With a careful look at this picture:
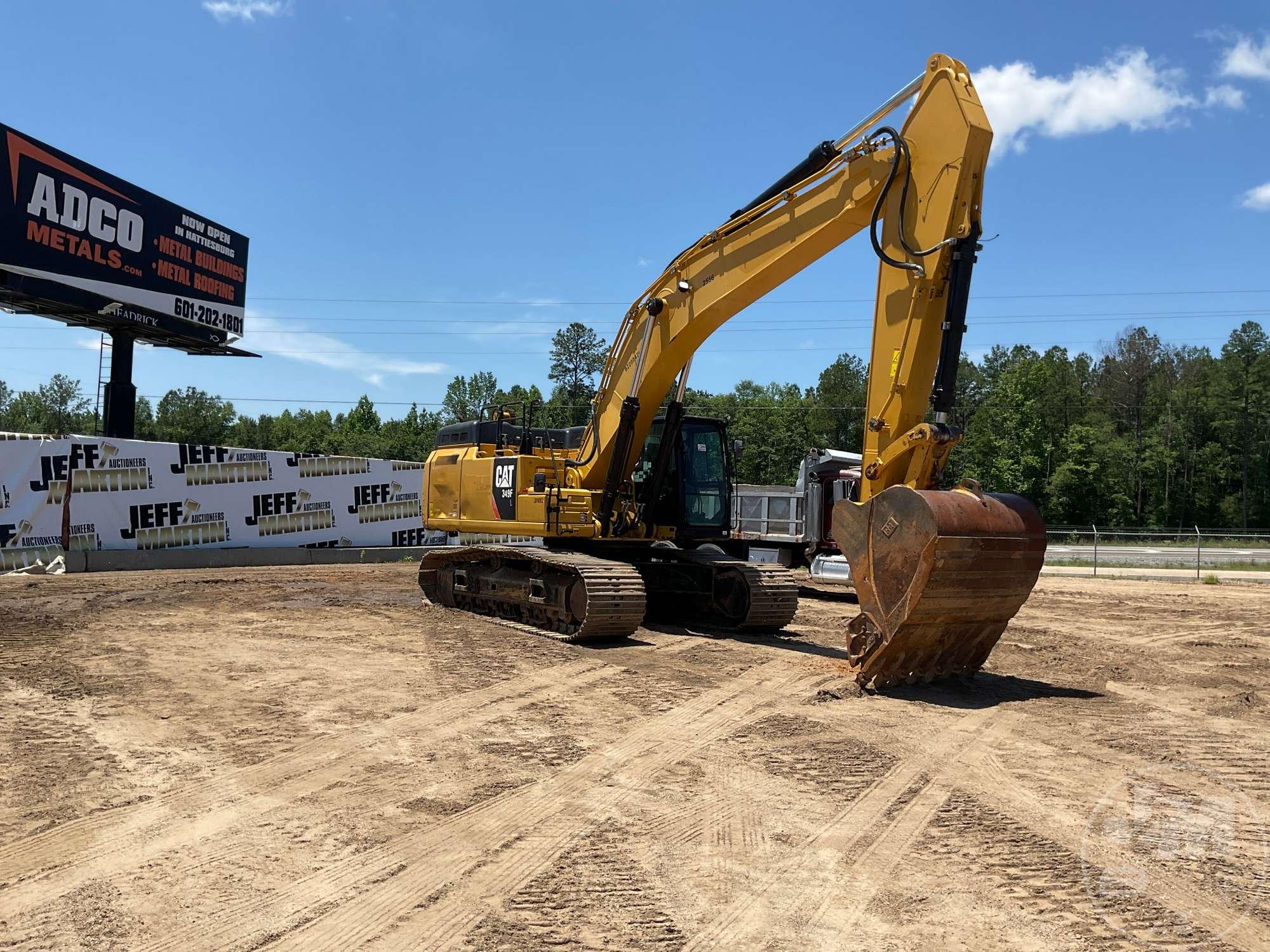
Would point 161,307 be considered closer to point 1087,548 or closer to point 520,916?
point 520,916

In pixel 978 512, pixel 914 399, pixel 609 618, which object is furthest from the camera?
pixel 609 618

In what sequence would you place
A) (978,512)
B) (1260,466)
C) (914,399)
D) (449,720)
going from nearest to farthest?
(449,720) < (978,512) < (914,399) < (1260,466)

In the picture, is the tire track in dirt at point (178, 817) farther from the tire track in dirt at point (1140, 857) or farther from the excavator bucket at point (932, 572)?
the tire track in dirt at point (1140, 857)

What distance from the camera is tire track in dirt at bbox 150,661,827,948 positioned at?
3.62 metres

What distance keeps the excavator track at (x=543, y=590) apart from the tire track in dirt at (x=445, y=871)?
168 inches

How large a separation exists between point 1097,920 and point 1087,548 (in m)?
34.9

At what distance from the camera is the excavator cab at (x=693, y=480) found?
12.4 metres

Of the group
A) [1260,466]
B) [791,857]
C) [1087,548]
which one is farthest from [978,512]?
[1260,466]

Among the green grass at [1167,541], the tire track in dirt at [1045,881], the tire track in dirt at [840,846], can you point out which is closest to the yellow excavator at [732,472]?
the tire track in dirt at [840,846]

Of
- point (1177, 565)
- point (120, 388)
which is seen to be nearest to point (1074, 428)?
point (1177, 565)

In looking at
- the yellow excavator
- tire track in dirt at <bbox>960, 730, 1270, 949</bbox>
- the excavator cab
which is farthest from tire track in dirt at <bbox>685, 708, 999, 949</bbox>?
the excavator cab

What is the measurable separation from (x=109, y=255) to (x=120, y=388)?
139 inches

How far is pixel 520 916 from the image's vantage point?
377 centimetres

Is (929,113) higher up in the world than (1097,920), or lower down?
higher up
